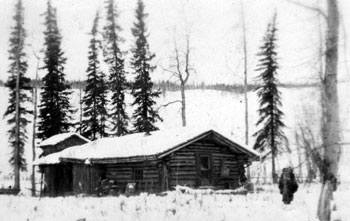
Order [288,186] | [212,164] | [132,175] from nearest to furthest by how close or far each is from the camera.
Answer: [288,186], [132,175], [212,164]

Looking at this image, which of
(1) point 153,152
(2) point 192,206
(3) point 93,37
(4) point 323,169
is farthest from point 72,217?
(3) point 93,37

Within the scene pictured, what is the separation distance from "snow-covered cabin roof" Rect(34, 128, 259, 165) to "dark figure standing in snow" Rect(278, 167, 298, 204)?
698cm

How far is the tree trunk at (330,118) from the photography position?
11.0 meters

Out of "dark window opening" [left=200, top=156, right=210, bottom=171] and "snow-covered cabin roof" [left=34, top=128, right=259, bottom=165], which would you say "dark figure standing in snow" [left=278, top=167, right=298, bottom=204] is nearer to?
"snow-covered cabin roof" [left=34, top=128, right=259, bottom=165]

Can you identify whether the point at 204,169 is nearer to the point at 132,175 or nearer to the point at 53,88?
the point at 132,175

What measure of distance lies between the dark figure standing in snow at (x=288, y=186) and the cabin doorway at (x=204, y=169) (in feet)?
24.8

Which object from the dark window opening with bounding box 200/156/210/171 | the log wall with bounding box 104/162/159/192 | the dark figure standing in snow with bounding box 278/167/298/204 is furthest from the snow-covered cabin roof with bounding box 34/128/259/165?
the dark figure standing in snow with bounding box 278/167/298/204

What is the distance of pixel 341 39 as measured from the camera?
11016mm

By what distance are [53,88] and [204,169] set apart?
A: 25339mm

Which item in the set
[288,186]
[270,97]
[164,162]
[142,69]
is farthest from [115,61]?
[288,186]

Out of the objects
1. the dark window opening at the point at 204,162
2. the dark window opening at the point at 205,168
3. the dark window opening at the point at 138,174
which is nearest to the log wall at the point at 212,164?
the dark window opening at the point at 205,168

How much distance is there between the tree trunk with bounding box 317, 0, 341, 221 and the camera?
1098 cm

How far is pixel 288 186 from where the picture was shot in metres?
17.4

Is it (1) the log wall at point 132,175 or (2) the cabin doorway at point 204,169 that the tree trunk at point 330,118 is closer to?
(1) the log wall at point 132,175
